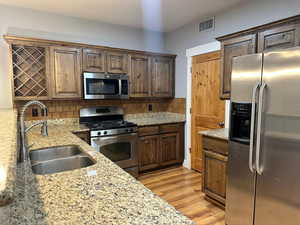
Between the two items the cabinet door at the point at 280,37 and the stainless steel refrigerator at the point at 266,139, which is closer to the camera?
the stainless steel refrigerator at the point at 266,139

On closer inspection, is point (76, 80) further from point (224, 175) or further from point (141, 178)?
point (224, 175)

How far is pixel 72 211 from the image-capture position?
854 mm

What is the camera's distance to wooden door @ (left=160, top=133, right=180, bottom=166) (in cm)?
366

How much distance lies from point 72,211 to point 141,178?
264cm

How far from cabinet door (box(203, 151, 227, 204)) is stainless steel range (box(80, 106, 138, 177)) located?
3.96 ft

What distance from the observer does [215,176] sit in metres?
2.46

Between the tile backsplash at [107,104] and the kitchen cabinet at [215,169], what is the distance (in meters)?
1.50

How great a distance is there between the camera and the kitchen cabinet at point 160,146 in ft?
11.4

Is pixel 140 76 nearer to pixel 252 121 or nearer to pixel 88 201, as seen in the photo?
pixel 252 121

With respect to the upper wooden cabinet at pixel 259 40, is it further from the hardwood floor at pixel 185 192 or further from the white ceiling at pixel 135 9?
the hardwood floor at pixel 185 192

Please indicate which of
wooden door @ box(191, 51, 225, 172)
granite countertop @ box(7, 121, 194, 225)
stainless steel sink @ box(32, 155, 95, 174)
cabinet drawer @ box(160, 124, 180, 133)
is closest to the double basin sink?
stainless steel sink @ box(32, 155, 95, 174)

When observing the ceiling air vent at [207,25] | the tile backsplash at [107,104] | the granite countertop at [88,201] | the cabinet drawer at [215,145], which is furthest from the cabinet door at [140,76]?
the granite countertop at [88,201]

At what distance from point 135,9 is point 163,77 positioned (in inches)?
52.7

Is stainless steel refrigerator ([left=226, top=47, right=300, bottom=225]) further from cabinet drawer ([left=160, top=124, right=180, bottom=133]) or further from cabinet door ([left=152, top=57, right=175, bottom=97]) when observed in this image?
cabinet door ([left=152, top=57, right=175, bottom=97])
